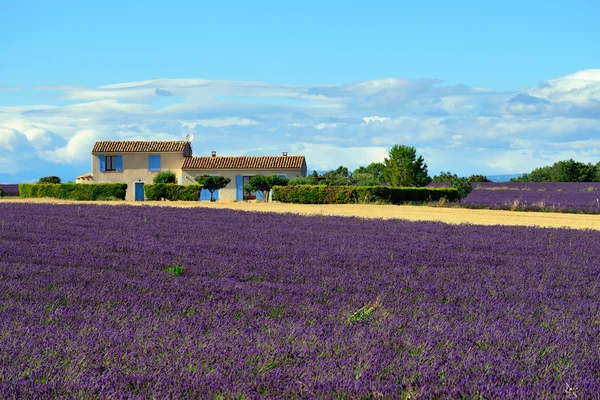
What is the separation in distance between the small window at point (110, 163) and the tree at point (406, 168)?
67.7 feet

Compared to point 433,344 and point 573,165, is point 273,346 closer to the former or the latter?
point 433,344

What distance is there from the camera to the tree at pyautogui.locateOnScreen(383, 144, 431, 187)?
45188 millimetres

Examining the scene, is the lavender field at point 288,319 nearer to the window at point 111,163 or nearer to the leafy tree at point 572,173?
the window at point 111,163

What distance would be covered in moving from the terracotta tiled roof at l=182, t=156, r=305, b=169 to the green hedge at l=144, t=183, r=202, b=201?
10120 millimetres

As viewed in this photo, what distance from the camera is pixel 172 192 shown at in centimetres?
3791

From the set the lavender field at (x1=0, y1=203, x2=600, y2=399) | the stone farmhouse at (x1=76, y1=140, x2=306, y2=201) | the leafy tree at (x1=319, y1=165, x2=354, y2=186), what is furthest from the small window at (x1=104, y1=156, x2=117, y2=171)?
the lavender field at (x1=0, y1=203, x2=600, y2=399)

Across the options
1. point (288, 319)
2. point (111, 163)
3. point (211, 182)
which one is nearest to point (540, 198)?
point (211, 182)

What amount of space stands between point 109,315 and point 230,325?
105 centimetres

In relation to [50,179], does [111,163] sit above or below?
above

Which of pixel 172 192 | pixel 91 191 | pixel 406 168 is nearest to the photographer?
pixel 91 191

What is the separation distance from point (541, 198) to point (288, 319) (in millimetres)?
38178

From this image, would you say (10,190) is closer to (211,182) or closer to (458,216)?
(211,182)

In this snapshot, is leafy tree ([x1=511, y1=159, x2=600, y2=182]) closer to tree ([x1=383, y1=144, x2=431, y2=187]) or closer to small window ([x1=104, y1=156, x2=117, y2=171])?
tree ([x1=383, y1=144, x2=431, y2=187])

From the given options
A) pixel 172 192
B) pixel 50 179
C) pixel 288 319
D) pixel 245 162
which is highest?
pixel 245 162
